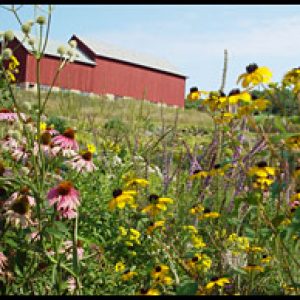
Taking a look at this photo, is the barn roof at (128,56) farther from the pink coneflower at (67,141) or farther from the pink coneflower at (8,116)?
the pink coneflower at (67,141)

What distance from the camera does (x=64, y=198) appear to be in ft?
6.85

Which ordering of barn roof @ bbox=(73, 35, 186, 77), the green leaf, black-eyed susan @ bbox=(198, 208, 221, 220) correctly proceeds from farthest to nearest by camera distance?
barn roof @ bbox=(73, 35, 186, 77) → black-eyed susan @ bbox=(198, 208, 221, 220) → the green leaf

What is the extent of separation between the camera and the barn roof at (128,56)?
32094 mm

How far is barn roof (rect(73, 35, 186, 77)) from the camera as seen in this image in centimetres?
3209

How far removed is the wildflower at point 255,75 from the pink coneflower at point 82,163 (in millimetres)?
776

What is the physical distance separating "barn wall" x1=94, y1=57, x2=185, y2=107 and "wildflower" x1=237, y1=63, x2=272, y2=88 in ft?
90.0

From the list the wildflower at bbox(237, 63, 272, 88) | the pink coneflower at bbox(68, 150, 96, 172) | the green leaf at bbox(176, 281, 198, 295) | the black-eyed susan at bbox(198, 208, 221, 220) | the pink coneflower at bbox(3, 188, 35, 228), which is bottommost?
the green leaf at bbox(176, 281, 198, 295)

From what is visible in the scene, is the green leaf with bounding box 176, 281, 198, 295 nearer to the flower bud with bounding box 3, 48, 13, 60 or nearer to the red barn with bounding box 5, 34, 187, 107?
the flower bud with bounding box 3, 48, 13, 60

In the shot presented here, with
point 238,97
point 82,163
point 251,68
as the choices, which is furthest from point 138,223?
point 251,68

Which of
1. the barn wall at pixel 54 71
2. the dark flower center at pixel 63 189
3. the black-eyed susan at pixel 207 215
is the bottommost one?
the black-eyed susan at pixel 207 215

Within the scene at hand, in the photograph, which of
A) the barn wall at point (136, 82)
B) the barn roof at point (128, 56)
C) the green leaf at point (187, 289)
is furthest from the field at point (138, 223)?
the barn roof at point (128, 56)

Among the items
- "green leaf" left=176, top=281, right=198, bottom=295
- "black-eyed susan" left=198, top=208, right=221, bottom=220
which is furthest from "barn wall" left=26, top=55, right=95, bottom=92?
"green leaf" left=176, top=281, right=198, bottom=295
